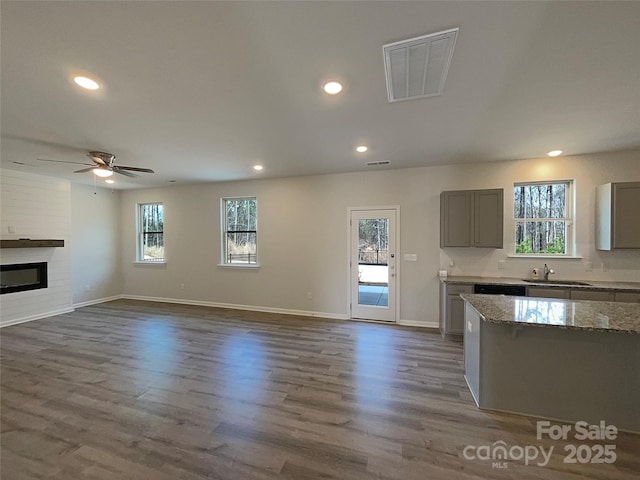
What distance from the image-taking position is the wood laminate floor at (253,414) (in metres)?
1.77

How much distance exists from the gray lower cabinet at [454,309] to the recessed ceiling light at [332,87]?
3.20 m

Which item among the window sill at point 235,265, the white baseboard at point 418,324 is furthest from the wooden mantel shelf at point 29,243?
the white baseboard at point 418,324

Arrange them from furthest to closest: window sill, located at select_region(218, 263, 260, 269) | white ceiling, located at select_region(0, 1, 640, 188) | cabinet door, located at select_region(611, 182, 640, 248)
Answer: window sill, located at select_region(218, 263, 260, 269)
cabinet door, located at select_region(611, 182, 640, 248)
white ceiling, located at select_region(0, 1, 640, 188)

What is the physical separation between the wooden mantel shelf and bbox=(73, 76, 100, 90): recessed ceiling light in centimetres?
436

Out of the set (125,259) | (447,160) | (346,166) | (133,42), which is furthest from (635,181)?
(125,259)

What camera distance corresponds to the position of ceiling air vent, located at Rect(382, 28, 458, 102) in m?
1.68

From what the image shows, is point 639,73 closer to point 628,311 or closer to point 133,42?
point 628,311

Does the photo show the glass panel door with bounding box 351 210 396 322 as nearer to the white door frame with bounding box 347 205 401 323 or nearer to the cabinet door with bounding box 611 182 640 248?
the white door frame with bounding box 347 205 401 323

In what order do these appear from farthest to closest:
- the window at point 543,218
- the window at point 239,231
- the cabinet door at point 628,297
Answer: the window at point 239,231 < the window at point 543,218 < the cabinet door at point 628,297

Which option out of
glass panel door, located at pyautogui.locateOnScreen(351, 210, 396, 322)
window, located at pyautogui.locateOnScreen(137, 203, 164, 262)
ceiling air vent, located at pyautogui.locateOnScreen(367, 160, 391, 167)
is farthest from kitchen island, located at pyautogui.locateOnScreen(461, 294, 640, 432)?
window, located at pyautogui.locateOnScreen(137, 203, 164, 262)

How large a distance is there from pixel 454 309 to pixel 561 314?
1.82 meters

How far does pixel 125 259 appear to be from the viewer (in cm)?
691

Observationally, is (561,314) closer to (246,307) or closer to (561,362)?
(561,362)

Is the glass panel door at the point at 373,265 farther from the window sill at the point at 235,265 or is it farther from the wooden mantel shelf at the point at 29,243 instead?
the wooden mantel shelf at the point at 29,243
